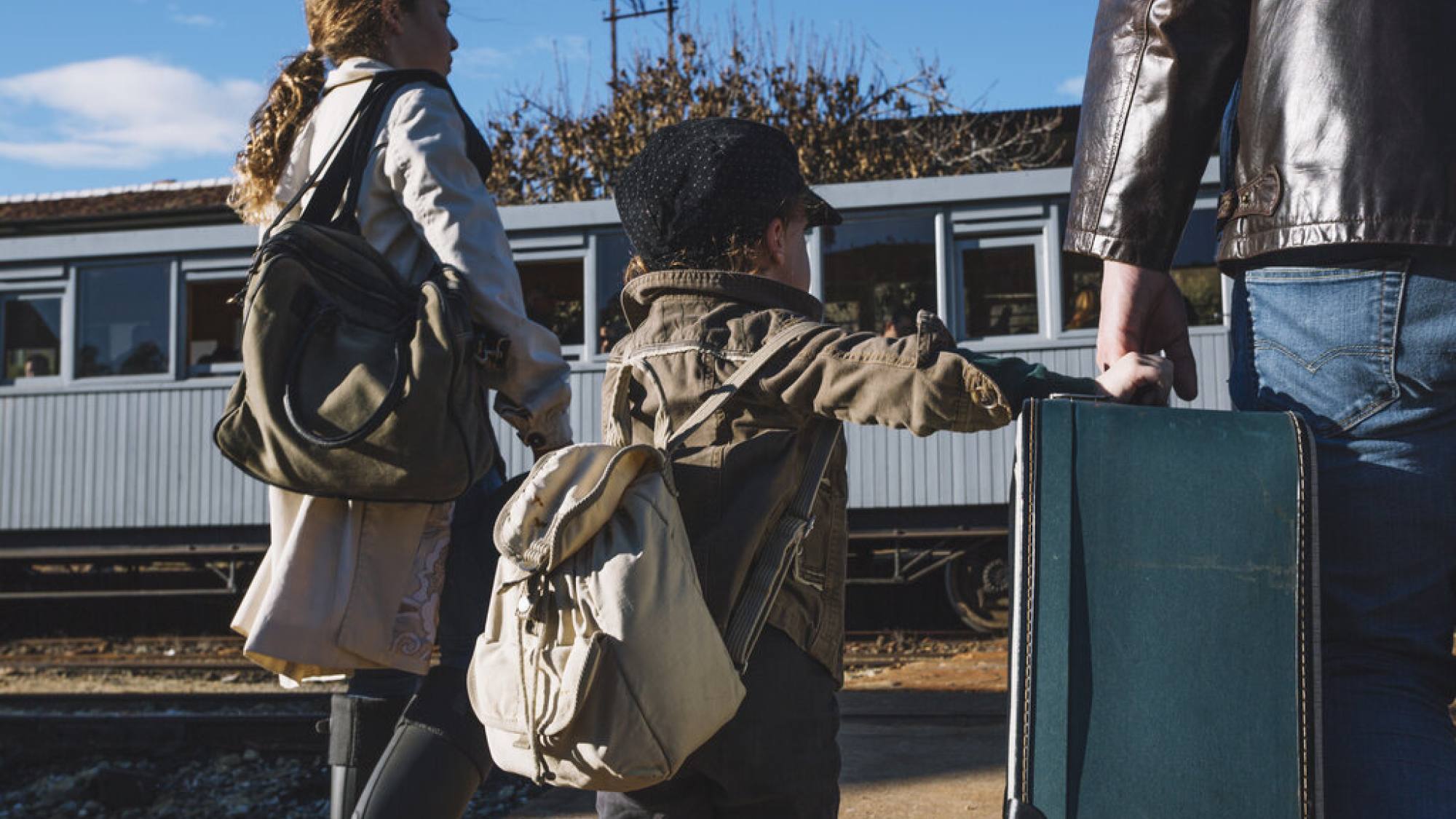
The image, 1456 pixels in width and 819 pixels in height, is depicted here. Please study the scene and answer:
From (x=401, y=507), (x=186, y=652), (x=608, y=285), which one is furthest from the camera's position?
(x=608, y=285)

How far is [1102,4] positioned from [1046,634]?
0.93 metres

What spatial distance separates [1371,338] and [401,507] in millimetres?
1474

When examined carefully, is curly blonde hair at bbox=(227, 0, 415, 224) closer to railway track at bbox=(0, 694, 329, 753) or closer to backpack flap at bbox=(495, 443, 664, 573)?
backpack flap at bbox=(495, 443, 664, 573)

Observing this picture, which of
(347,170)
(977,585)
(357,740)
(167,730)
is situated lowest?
(167,730)

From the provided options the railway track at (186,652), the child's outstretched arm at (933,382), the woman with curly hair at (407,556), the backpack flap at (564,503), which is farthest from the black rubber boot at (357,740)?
the railway track at (186,652)

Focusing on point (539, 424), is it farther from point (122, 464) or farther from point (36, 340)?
point (36, 340)

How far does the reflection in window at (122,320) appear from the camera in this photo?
1098 centimetres

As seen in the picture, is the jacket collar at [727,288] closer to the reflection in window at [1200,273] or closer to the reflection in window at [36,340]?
the reflection in window at [1200,273]

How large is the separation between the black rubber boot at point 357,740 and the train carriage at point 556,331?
24.3 feet

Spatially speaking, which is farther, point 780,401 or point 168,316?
point 168,316

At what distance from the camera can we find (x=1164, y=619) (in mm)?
1483

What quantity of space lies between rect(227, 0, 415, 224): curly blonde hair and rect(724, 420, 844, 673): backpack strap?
1.31m

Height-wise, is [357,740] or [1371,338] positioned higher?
[1371,338]

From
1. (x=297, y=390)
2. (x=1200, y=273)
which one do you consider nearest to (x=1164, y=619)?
(x=297, y=390)
